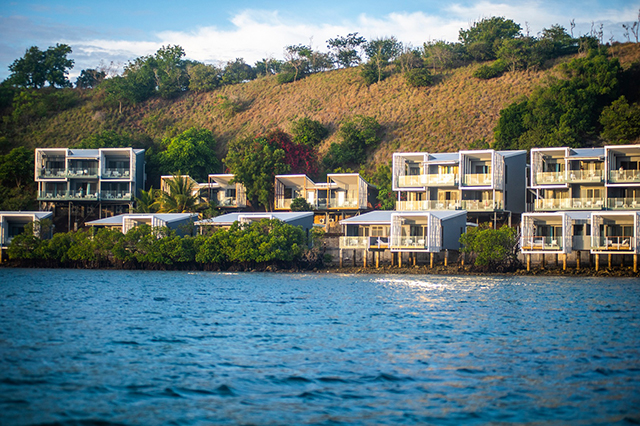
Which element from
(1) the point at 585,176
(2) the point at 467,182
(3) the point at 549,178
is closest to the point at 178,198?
(2) the point at 467,182

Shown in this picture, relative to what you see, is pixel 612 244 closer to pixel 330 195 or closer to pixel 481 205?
pixel 481 205

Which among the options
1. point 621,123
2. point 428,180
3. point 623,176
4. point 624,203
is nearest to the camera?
point 624,203

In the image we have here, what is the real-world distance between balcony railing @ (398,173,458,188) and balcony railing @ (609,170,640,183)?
12.1 meters

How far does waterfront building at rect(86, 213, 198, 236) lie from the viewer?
171 ft

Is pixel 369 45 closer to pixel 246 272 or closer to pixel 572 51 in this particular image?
pixel 572 51

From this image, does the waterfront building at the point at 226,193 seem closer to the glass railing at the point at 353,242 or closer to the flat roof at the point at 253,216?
the flat roof at the point at 253,216

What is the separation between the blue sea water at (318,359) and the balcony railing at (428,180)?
2292 cm

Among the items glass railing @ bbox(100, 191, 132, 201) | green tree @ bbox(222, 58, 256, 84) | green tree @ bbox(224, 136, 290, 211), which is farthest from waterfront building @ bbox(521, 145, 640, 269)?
green tree @ bbox(222, 58, 256, 84)

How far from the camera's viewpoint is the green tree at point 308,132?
246 feet

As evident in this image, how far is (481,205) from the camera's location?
168 feet

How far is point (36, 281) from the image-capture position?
3881cm

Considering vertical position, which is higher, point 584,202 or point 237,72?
point 237,72

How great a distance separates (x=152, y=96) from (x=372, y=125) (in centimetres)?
4324

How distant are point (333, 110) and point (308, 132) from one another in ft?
41.0
